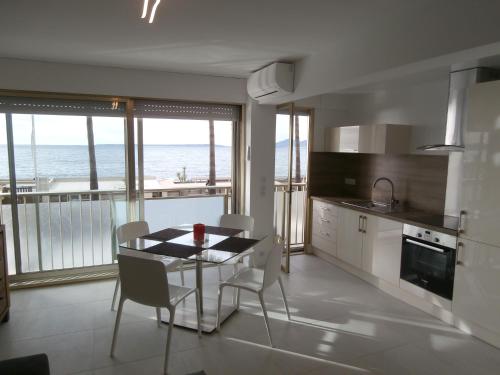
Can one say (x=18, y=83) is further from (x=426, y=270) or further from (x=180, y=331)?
(x=426, y=270)

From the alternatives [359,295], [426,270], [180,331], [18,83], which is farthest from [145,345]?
[18,83]

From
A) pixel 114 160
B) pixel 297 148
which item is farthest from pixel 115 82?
pixel 297 148

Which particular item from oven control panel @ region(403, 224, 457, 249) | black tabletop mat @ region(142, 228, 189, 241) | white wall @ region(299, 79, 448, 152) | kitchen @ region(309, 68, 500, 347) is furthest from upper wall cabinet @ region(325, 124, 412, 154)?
black tabletop mat @ region(142, 228, 189, 241)

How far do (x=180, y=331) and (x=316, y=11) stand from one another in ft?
8.70

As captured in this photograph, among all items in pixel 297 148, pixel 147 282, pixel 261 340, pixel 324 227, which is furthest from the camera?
pixel 297 148

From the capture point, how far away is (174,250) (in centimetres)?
288

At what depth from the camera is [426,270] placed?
3.32m

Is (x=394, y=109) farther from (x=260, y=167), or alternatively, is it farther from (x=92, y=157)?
(x=92, y=157)

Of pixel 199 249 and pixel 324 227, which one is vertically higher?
pixel 199 249

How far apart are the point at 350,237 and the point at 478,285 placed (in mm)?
1653

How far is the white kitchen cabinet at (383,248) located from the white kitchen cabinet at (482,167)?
819 mm

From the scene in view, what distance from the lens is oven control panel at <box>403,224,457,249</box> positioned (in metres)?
3.04

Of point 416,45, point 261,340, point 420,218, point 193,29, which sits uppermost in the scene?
point 193,29

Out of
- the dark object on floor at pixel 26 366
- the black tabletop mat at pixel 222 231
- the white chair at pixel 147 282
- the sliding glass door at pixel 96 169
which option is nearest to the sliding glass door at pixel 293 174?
the sliding glass door at pixel 96 169
